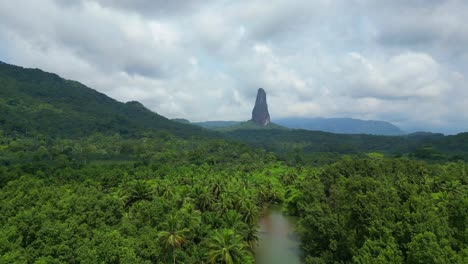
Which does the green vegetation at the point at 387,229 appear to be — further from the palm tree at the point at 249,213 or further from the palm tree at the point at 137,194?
the palm tree at the point at 137,194

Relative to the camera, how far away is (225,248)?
31.5 meters

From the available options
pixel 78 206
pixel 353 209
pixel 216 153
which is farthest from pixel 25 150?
pixel 353 209

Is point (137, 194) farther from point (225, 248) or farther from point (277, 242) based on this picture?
point (277, 242)

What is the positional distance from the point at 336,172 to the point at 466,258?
46986mm

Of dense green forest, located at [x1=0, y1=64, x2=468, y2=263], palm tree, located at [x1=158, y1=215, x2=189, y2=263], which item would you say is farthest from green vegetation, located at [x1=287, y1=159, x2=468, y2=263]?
palm tree, located at [x1=158, y1=215, x2=189, y2=263]

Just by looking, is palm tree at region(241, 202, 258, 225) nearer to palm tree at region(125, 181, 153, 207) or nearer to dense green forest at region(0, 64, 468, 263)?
dense green forest at region(0, 64, 468, 263)

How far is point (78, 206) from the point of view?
39.1m

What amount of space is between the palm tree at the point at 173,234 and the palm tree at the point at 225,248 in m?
3.39

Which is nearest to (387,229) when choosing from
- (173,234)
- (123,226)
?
(173,234)

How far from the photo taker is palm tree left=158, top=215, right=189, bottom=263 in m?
31.3

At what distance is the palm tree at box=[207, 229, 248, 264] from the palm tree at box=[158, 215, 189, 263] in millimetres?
3385

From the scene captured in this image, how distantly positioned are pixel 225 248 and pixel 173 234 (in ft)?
19.9

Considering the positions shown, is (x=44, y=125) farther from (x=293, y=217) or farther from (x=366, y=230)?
(x=366, y=230)

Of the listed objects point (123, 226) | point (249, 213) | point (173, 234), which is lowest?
point (249, 213)
